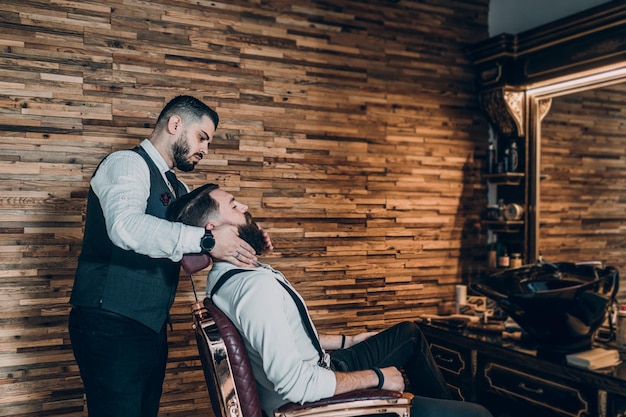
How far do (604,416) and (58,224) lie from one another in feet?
8.50

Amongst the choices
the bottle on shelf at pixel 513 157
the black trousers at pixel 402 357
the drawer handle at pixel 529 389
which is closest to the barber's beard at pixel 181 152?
the black trousers at pixel 402 357

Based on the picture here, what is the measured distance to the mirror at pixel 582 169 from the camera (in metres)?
2.89

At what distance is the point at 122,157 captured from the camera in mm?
2027

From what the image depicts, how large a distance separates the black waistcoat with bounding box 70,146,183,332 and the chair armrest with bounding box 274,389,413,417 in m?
0.66

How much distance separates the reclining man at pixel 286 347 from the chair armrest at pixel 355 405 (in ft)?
0.08

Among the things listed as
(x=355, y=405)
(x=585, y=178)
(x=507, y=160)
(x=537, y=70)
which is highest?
(x=537, y=70)

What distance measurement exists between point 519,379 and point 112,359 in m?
1.81

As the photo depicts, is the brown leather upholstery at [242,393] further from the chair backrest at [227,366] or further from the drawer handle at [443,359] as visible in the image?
the drawer handle at [443,359]

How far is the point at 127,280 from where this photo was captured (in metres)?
2.02

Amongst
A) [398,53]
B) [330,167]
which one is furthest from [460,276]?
[398,53]

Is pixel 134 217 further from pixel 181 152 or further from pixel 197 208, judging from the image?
pixel 181 152

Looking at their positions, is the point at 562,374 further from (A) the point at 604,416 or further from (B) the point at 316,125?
(B) the point at 316,125

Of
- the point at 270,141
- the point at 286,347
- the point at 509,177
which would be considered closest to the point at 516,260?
the point at 509,177

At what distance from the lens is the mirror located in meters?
2.89
